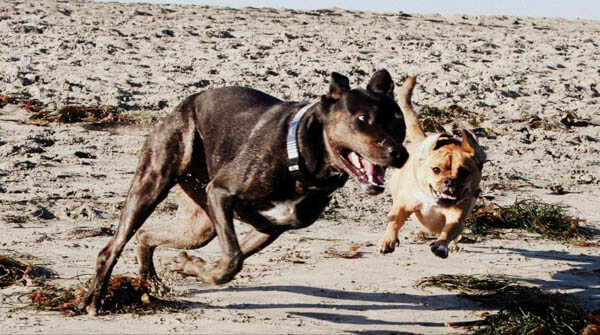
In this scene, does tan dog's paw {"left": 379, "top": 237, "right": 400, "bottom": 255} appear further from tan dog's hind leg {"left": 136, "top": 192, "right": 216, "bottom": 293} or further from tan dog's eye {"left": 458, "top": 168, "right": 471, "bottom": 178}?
tan dog's hind leg {"left": 136, "top": 192, "right": 216, "bottom": 293}

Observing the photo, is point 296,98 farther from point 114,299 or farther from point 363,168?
point 363,168

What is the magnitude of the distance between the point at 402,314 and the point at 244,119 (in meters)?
1.71

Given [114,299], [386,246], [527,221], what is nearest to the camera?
[114,299]

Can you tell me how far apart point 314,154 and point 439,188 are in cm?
207

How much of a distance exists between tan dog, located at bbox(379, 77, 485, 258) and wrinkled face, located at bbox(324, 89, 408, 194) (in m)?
1.84

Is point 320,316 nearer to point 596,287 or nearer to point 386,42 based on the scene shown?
point 596,287

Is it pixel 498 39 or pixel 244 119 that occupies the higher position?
pixel 244 119

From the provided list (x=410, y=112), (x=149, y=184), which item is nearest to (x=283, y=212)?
(x=149, y=184)

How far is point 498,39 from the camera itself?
17875 mm

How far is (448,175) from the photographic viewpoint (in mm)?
6945

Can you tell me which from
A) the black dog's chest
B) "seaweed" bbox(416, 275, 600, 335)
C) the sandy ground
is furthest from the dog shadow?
the black dog's chest

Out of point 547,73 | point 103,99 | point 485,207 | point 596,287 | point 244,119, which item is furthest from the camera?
point 547,73

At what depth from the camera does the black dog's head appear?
4895mm

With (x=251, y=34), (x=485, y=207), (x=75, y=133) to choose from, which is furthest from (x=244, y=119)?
(x=251, y=34)
